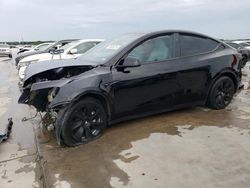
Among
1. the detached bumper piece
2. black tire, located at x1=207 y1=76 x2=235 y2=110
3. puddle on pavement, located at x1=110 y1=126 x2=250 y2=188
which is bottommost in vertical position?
puddle on pavement, located at x1=110 y1=126 x2=250 y2=188

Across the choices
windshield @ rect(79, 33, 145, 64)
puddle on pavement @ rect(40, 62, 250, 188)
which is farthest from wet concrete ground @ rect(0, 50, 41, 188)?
windshield @ rect(79, 33, 145, 64)

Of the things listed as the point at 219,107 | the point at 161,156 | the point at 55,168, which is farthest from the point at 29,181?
the point at 219,107

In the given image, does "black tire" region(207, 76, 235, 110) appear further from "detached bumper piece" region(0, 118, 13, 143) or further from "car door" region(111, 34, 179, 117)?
"detached bumper piece" region(0, 118, 13, 143)

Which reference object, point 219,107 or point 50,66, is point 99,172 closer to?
point 50,66

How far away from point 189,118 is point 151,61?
1.30 metres

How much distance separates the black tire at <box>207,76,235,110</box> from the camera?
612cm

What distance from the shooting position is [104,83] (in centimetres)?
481

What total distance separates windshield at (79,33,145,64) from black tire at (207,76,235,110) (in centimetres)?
187

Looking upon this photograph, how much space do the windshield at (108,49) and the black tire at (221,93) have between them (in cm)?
187

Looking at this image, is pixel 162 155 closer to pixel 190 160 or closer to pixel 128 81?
pixel 190 160

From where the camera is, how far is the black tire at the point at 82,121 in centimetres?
449

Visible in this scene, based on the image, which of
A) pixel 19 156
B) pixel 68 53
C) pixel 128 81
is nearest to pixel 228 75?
pixel 128 81

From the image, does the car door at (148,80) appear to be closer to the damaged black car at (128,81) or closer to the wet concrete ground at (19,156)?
the damaged black car at (128,81)

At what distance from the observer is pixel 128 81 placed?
5.01 meters
